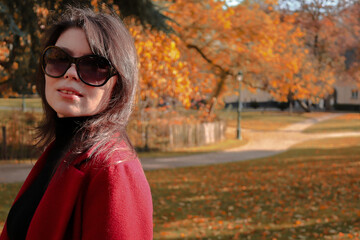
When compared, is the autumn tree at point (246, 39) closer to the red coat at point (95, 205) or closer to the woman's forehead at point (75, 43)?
the woman's forehead at point (75, 43)

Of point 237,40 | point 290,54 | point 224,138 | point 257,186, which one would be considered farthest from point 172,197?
point 224,138

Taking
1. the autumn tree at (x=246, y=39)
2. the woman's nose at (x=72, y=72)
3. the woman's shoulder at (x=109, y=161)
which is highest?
the autumn tree at (x=246, y=39)

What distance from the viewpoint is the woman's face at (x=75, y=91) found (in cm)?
162

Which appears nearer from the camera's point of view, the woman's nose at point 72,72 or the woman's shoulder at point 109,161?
the woman's shoulder at point 109,161

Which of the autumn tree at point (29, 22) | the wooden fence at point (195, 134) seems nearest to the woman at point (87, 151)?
the autumn tree at point (29, 22)

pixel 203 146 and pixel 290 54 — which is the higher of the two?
pixel 290 54

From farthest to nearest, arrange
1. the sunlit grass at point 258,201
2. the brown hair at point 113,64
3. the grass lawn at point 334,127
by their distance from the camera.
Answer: the grass lawn at point 334,127
the sunlit grass at point 258,201
the brown hair at point 113,64

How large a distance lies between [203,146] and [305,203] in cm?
1364

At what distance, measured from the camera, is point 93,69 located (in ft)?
5.29

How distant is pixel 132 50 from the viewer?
171cm

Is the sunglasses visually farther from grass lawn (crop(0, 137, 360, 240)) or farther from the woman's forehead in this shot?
grass lawn (crop(0, 137, 360, 240))

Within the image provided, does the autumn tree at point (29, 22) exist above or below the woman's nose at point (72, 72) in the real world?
above

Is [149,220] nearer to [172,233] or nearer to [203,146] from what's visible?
[172,233]

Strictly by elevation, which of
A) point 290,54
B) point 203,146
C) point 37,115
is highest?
point 290,54
